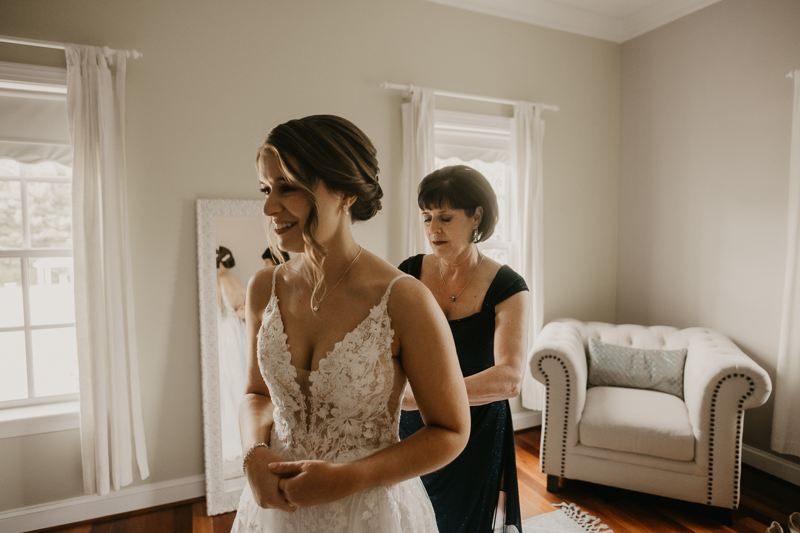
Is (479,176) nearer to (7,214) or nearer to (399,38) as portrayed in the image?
(399,38)

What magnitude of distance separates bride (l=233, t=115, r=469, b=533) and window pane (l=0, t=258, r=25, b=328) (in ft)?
7.71

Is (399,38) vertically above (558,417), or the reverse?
(399,38)

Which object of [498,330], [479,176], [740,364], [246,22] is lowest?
[740,364]

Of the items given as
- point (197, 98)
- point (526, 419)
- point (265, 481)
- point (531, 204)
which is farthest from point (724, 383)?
point (197, 98)

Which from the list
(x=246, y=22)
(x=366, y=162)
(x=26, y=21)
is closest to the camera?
(x=366, y=162)

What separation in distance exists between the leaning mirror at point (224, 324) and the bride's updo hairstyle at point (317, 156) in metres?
1.96

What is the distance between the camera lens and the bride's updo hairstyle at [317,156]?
2.77 feet

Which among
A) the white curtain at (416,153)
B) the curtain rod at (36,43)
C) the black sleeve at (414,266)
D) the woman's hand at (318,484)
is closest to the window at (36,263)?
the curtain rod at (36,43)

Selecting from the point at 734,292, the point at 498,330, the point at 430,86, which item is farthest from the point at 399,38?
the point at 734,292

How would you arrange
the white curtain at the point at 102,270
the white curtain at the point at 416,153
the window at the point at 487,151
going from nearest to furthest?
the white curtain at the point at 102,270
the white curtain at the point at 416,153
the window at the point at 487,151

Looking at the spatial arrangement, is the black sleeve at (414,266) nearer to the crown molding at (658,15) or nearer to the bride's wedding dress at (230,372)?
the bride's wedding dress at (230,372)

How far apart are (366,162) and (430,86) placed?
8.47 ft

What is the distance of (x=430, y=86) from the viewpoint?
3.26m

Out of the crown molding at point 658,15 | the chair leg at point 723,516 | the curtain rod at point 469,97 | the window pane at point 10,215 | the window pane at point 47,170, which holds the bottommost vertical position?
the chair leg at point 723,516
